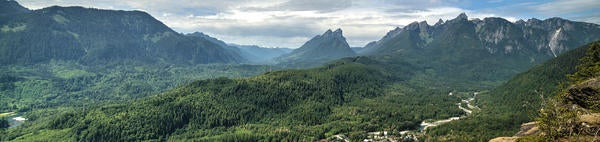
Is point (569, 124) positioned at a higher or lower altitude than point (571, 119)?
lower

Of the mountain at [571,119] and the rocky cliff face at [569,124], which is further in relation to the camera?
the mountain at [571,119]

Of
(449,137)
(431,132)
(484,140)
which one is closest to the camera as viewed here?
(484,140)

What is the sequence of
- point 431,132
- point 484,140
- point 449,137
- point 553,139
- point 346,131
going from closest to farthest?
point 553,139, point 484,140, point 449,137, point 431,132, point 346,131

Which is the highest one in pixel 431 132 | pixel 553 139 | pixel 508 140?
pixel 553 139

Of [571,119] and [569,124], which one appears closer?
[571,119]

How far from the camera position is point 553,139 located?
47.0 m

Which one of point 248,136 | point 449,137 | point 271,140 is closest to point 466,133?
point 449,137

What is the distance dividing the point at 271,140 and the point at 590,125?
481 ft

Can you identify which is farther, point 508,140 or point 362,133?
point 362,133

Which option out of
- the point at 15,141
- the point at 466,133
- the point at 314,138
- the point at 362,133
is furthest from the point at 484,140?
the point at 15,141

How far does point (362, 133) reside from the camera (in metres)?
189

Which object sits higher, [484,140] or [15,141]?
[484,140]

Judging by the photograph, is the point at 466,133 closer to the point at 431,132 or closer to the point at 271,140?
the point at 431,132

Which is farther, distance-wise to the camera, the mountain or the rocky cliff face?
the mountain
